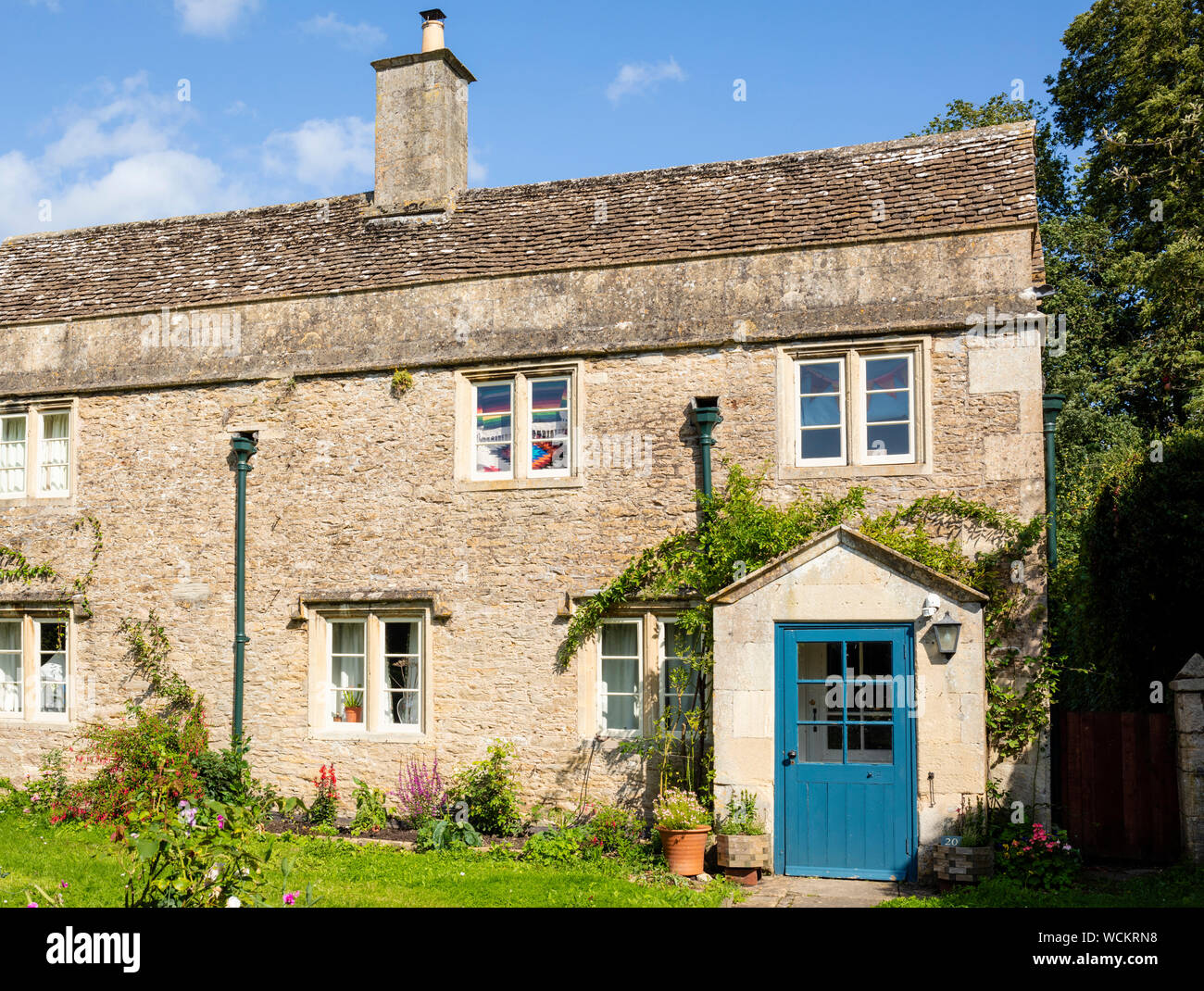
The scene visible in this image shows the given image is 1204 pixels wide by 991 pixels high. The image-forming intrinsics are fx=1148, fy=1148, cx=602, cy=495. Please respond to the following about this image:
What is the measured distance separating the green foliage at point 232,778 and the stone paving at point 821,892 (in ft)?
18.6

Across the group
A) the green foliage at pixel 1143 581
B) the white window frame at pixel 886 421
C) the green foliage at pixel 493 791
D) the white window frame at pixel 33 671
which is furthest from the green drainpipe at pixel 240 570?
the green foliage at pixel 1143 581

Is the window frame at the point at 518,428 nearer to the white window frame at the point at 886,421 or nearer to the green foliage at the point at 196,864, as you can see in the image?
the white window frame at the point at 886,421

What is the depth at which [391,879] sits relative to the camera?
9359 mm

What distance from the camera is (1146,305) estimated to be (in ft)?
61.5

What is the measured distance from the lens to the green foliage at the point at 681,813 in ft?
31.4

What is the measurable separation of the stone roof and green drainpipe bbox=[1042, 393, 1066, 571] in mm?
1725

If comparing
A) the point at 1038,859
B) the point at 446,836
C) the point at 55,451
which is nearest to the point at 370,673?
the point at 446,836

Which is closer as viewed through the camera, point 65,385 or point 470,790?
point 470,790

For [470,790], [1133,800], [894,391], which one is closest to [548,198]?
[894,391]

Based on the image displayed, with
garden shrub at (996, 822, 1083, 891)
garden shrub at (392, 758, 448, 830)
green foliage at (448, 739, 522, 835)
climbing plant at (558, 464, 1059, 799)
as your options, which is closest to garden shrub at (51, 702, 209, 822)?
garden shrub at (392, 758, 448, 830)

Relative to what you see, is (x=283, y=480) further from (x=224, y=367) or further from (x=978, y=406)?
(x=978, y=406)

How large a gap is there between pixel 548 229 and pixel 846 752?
679cm
